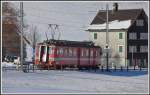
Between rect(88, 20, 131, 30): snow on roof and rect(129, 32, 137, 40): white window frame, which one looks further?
rect(129, 32, 137, 40): white window frame

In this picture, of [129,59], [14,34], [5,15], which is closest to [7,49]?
[14,34]

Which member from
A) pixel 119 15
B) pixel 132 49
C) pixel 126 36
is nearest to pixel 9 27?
pixel 126 36

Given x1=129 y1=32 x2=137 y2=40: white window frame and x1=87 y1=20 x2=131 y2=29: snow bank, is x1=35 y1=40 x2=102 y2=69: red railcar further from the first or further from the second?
x1=129 y1=32 x2=137 y2=40: white window frame

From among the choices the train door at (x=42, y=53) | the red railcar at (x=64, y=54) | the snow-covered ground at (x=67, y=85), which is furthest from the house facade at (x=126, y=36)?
the snow-covered ground at (x=67, y=85)

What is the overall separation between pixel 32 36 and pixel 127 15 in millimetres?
18549

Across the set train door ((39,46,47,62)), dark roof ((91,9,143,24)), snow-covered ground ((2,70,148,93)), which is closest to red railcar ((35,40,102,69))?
train door ((39,46,47,62))

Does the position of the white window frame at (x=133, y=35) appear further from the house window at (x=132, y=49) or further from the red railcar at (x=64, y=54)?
the red railcar at (x=64, y=54)

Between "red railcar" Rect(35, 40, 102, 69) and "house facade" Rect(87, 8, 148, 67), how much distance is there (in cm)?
3322

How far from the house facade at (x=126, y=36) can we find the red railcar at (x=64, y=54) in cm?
3322

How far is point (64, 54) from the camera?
4738cm

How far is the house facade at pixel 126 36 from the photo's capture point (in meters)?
83.8

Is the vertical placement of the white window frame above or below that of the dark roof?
below

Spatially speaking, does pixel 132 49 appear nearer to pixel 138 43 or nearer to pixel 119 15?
pixel 138 43

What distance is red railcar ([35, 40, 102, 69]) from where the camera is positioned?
155 ft
